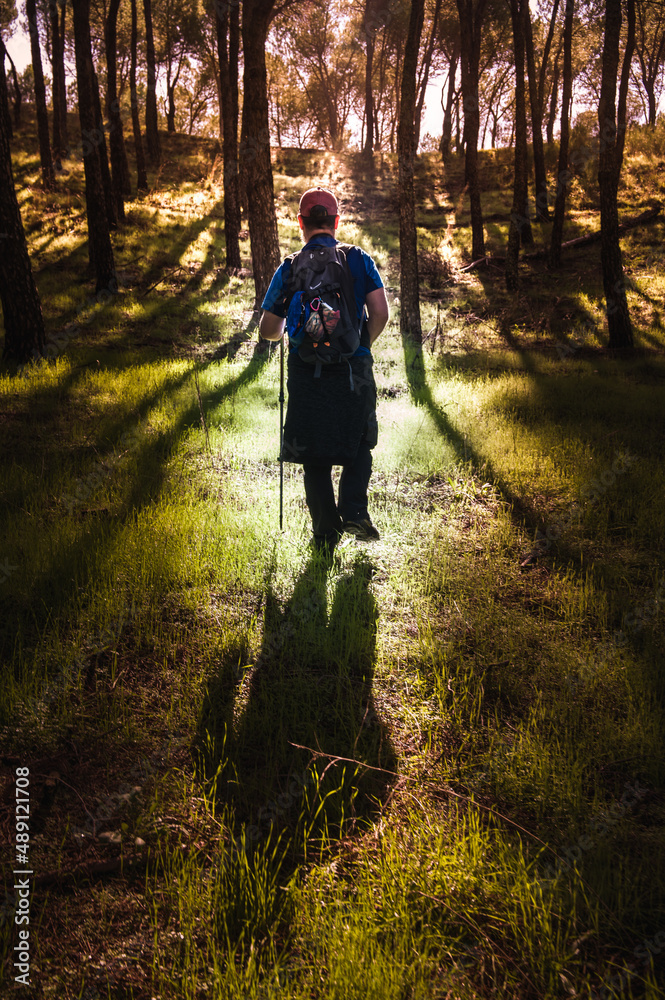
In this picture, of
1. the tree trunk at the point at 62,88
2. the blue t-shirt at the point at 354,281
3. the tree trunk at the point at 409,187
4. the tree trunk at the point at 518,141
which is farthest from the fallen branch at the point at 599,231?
the tree trunk at the point at 62,88

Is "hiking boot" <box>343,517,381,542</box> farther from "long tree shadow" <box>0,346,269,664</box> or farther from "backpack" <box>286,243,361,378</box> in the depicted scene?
"long tree shadow" <box>0,346,269,664</box>

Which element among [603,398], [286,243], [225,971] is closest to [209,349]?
[603,398]

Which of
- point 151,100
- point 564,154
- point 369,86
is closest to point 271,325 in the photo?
point 564,154

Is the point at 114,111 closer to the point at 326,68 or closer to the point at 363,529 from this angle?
the point at 363,529

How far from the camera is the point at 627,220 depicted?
18.3 metres

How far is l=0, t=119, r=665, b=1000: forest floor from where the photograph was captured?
6.66 feet

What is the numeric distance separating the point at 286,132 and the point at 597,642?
6069 centimetres

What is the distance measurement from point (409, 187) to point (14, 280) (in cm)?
744

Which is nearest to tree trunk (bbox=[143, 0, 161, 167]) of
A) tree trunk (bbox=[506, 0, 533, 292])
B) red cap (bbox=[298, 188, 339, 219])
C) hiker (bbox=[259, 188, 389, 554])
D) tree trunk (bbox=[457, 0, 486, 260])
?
tree trunk (bbox=[457, 0, 486, 260])

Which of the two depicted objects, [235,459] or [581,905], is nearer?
[581,905]

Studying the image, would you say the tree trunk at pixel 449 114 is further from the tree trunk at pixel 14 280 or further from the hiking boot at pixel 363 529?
the hiking boot at pixel 363 529

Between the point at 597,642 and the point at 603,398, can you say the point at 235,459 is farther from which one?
the point at 603,398

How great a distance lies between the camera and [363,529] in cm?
480

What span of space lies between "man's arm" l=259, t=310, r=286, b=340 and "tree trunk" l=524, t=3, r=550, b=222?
15.9 m
